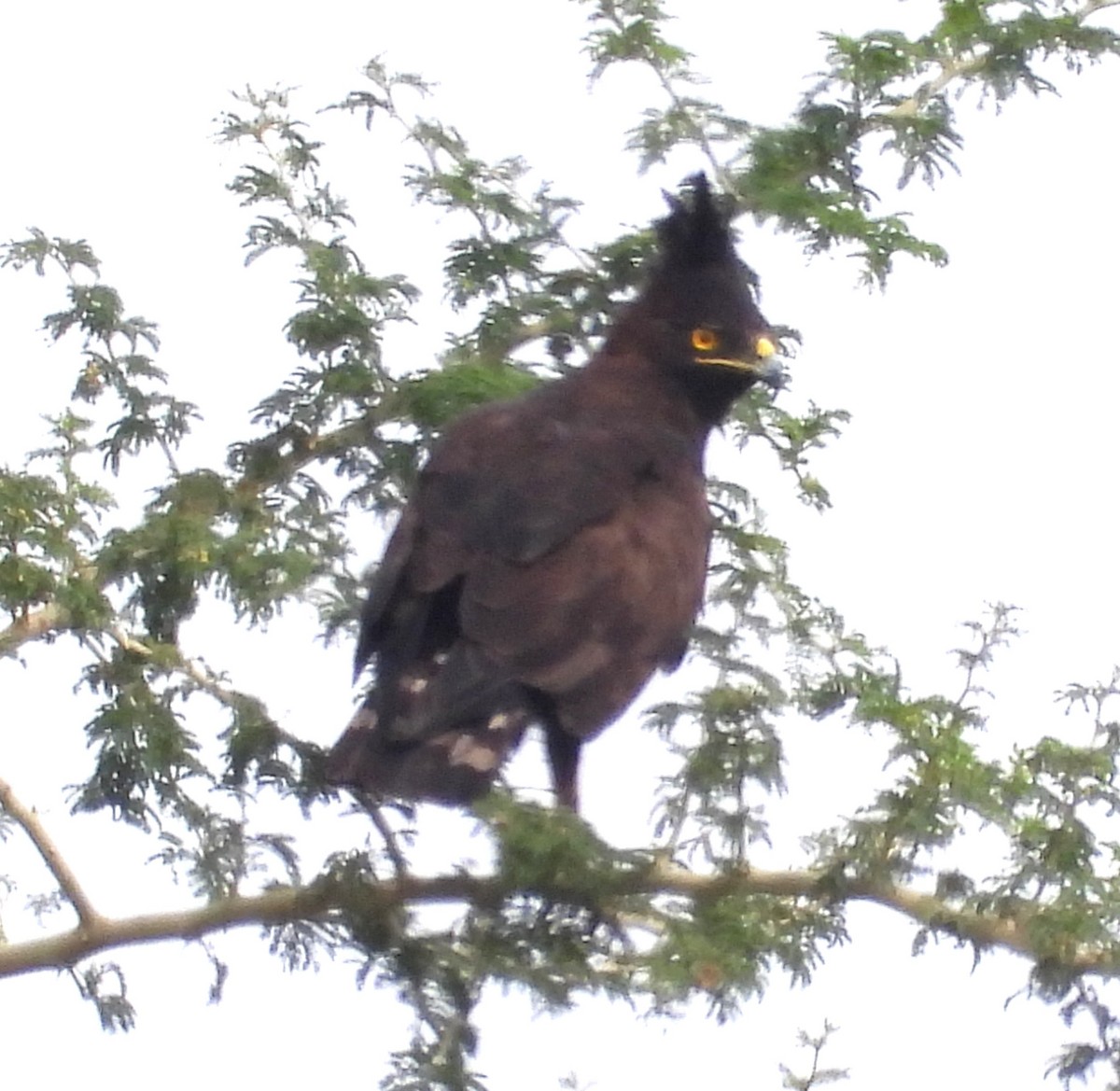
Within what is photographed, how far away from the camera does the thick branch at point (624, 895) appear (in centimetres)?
406

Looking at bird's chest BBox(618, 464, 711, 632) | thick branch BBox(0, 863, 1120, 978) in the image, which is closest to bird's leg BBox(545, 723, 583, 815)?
bird's chest BBox(618, 464, 711, 632)

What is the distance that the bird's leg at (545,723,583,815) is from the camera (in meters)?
4.99

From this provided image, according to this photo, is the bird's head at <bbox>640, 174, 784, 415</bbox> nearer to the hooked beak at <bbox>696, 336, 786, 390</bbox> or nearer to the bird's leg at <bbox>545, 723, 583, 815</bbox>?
the hooked beak at <bbox>696, 336, 786, 390</bbox>

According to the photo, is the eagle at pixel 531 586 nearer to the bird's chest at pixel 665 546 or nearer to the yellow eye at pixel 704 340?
the bird's chest at pixel 665 546

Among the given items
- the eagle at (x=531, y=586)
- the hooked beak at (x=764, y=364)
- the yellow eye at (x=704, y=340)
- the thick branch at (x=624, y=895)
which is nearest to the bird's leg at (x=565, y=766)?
the eagle at (x=531, y=586)

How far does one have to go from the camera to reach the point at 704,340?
570cm

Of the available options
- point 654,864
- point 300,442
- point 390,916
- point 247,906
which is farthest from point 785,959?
point 300,442

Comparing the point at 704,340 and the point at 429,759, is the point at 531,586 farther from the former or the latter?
the point at 704,340

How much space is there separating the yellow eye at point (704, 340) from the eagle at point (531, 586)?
0.11 meters

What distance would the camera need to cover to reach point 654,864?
409 centimetres

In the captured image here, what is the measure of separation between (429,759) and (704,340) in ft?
5.41

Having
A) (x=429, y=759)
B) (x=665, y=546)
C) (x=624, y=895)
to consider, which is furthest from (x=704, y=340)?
(x=624, y=895)

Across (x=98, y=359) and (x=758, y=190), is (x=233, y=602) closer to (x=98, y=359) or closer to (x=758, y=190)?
(x=98, y=359)

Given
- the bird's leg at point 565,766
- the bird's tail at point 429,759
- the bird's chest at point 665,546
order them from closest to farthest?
the bird's tail at point 429,759
the bird's chest at point 665,546
the bird's leg at point 565,766
